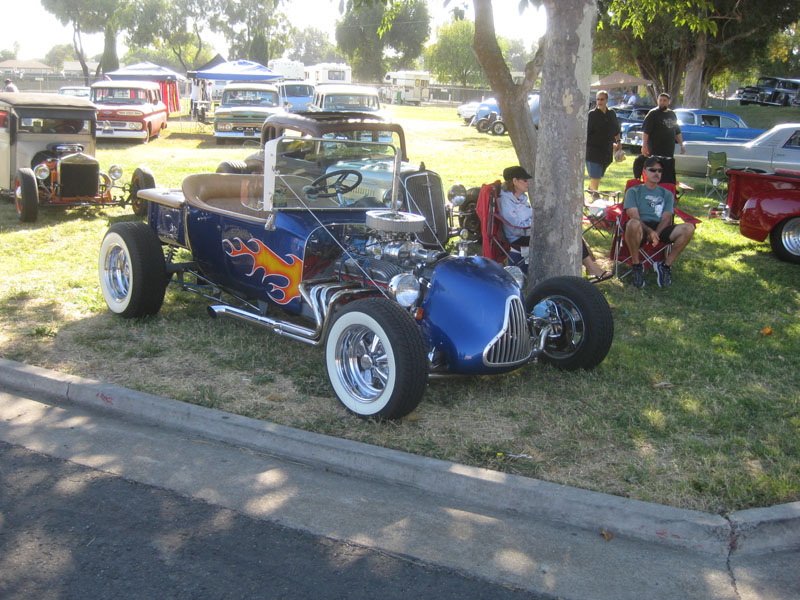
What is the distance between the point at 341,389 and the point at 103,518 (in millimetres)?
1678

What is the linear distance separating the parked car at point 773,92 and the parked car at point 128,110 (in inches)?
1249

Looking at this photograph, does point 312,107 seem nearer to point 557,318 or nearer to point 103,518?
point 557,318

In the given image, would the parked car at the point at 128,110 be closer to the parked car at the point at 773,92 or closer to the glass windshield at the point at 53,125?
the glass windshield at the point at 53,125

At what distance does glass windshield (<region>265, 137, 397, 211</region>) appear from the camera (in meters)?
5.73

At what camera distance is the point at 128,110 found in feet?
71.3

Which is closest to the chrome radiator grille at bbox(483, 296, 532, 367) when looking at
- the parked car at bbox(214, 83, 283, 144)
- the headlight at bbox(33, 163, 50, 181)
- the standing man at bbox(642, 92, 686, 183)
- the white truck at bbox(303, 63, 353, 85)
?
the standing man at bbox(642, 92, 686, 183)

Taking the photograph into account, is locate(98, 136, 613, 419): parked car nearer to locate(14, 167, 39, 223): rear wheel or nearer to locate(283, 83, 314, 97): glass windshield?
locate(14, 167, 39, 223): rear wheel

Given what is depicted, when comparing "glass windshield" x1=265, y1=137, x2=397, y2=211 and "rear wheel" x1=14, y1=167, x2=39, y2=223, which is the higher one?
"glass windshield" x1=265, y1=137, x2=397, y2=211

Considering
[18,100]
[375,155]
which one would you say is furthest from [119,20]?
[375,155]

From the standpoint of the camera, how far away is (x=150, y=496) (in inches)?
151

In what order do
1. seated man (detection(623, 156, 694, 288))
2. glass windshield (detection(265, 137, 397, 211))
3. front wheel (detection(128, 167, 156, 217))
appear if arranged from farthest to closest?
front wheel (detection(128, 167, 156, 217))
seated man (detection(623, 156, 694, 288))
glass windshield (detection(265, 137, 397, 211))

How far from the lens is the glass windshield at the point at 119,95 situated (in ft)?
75.2

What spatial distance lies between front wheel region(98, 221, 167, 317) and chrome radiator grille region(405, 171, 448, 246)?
3.35 metres

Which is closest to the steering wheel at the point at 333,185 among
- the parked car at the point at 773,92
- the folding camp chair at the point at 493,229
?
the folding camp chair at the point at 493,229
